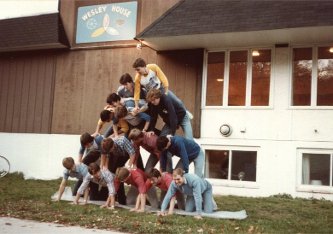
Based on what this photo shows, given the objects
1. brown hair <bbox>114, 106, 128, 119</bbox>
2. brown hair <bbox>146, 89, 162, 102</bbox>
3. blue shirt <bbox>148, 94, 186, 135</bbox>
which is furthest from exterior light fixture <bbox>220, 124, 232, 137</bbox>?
brown hair <bbox>146, 89, 162, 102</bbox>

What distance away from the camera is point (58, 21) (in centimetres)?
1764

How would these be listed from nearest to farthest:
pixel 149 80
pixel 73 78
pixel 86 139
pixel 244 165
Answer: pixel 149 80 → pixel 86 139 → pixel 244 165 → pixel 73 78

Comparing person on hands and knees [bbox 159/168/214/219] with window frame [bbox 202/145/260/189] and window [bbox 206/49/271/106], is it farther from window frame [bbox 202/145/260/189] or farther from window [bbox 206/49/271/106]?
window [bbox 206/49/271/106]

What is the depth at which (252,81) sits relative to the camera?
14516mm

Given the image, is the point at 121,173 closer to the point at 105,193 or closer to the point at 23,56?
the point at 105,193

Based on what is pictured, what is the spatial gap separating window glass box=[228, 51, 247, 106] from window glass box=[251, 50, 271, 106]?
0.31 meters

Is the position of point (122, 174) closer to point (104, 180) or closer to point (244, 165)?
point (104, 180)

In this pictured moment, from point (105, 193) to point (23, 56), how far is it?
9.59m

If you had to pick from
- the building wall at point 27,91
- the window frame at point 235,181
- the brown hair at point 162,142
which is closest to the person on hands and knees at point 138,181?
the brown hair at point 162,142

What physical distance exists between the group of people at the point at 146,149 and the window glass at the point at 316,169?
494 centimetres

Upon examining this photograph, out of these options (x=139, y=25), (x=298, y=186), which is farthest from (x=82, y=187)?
(x=139, y=25)

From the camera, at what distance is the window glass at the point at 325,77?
1366 centimetres

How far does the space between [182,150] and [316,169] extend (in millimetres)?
6188

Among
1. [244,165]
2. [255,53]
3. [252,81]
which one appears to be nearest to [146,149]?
[244,165]
